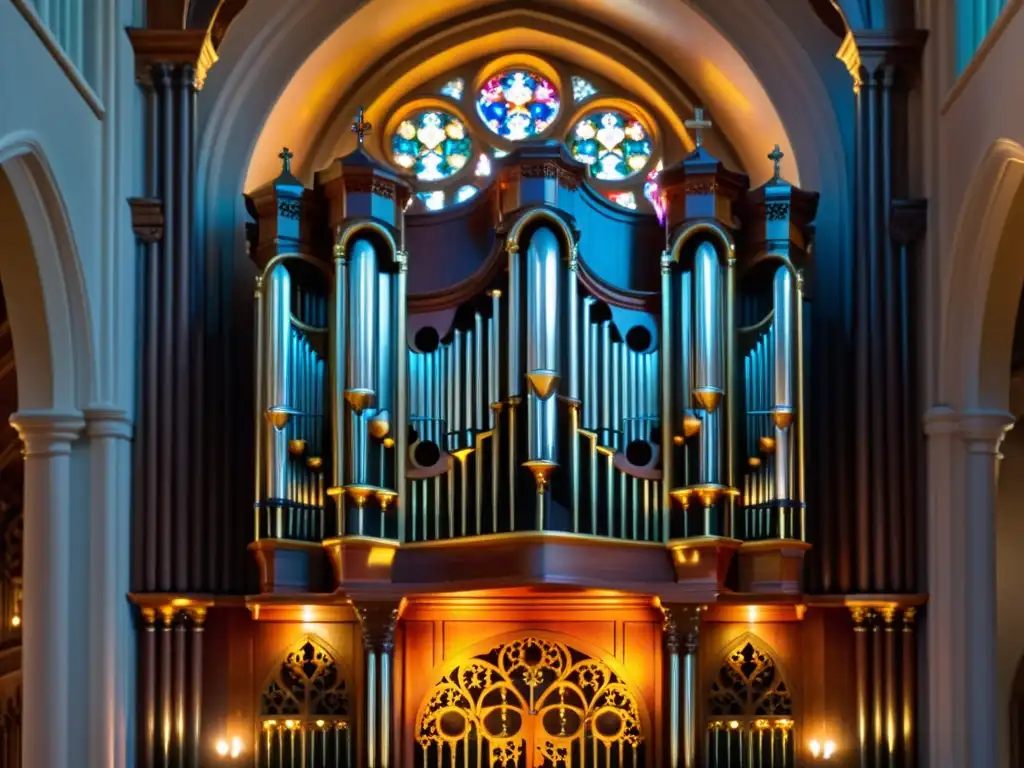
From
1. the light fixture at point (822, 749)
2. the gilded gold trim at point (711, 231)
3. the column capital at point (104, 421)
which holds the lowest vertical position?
the light fixture at point (822, 749)

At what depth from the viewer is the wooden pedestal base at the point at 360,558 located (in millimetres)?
12688

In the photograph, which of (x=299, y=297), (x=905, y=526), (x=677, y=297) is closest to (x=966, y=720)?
(x=905, y=526)

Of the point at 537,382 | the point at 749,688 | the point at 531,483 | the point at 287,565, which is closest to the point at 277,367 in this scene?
the point at 287,565

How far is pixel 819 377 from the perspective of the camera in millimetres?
13406

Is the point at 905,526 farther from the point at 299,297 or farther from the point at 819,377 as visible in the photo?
the point at 299,297

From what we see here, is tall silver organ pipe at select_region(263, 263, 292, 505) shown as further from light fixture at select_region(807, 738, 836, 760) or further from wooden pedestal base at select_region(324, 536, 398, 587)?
light fixture at select_region(807, 738, 836, 760)

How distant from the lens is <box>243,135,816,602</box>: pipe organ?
12.7 m

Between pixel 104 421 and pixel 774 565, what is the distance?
4637mm

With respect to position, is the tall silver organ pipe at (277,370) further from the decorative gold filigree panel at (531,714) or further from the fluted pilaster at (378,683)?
the decorative gold filigree panel at (531,714)

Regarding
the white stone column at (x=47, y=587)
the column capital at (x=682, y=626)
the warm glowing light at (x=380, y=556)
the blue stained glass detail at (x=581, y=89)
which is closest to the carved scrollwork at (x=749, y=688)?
the column capital at (x=682, y=626)

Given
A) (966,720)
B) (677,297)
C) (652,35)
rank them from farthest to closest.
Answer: (652,35)
(677,297)
(966,720)

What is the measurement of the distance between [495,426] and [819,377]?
2436 mm

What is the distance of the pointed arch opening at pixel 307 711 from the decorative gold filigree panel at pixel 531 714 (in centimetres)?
56

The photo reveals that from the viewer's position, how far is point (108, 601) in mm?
12461
